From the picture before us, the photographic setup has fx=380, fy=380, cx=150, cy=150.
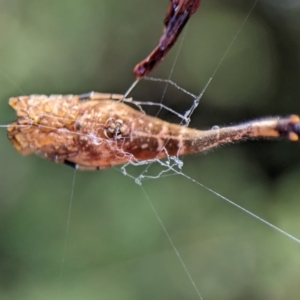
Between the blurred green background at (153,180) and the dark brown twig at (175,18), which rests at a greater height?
the dark brown twig at (175,18)

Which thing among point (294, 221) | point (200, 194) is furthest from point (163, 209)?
point (294, 221)

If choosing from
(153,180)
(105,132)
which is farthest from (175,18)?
(153,180)

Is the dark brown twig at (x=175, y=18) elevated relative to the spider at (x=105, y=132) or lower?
elevated

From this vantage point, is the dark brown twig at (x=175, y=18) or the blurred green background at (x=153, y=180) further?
the blurred green background at (x=153, y=180)

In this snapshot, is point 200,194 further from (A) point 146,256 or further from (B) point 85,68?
(B) point 85,68
